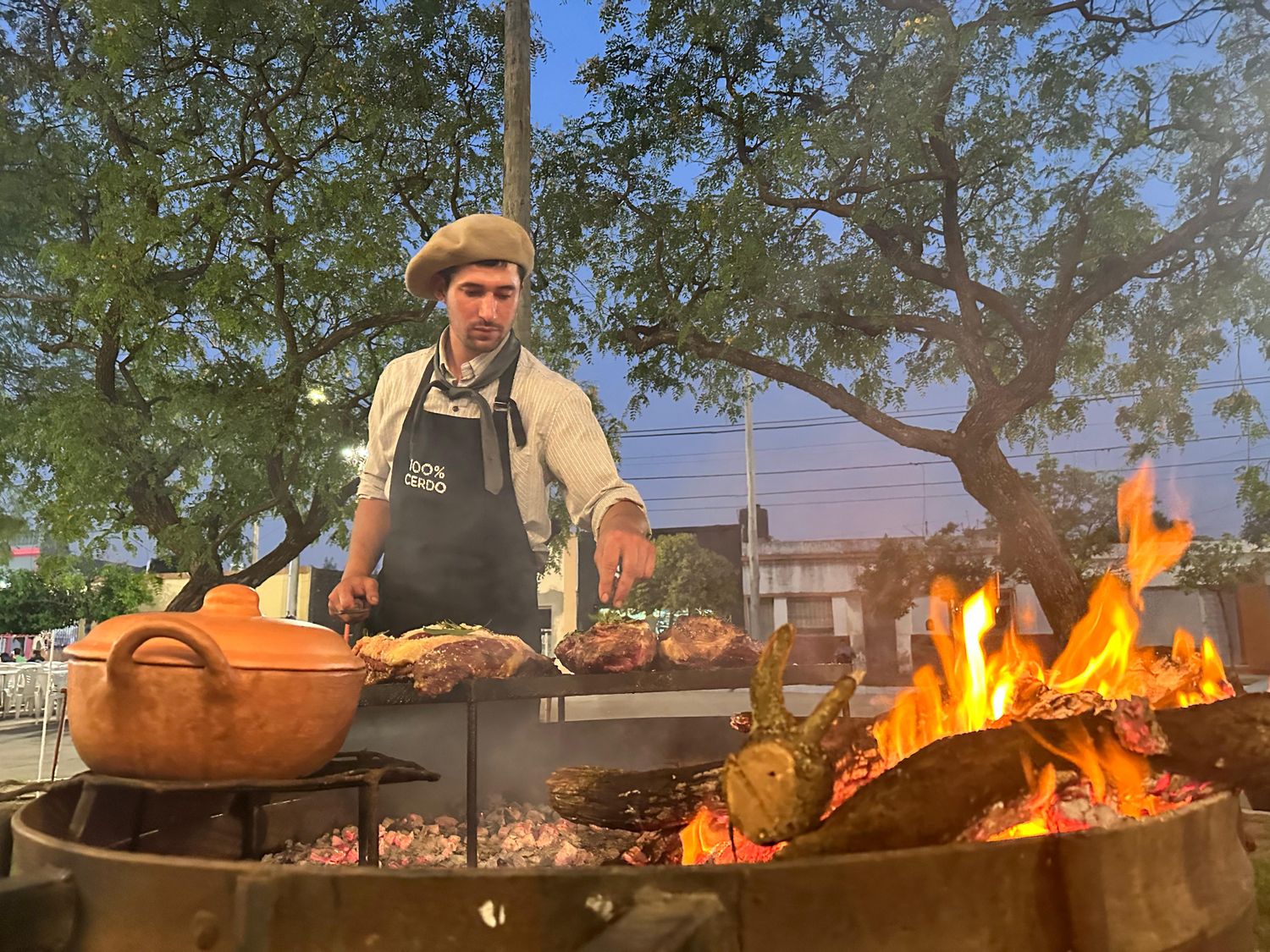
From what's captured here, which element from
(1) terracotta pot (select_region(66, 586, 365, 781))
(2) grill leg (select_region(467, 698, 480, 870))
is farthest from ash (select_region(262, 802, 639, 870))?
(1) terracotta pot (select_region(66, 586, 365, 781))

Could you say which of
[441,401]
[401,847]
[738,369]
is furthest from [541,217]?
[401,847]

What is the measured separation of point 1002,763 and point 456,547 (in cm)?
345

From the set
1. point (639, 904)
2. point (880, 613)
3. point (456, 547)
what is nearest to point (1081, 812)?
point (639, 904)

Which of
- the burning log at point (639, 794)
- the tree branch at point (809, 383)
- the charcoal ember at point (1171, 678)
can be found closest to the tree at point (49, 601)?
the tree branch at point (809, 383)

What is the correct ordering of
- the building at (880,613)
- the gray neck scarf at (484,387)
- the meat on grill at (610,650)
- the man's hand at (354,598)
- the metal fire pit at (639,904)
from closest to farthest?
the metal fire pit at (639,904) < the meat on grill at (610,650) < the man's hand at (354,598) < the gray neck scarf at (484,387) < the building at (880,613)

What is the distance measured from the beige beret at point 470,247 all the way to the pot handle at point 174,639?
3.52m

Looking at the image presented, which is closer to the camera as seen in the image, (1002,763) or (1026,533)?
(1002,763)

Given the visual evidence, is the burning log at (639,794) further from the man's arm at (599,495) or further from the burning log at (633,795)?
the man's arm at (599,495)

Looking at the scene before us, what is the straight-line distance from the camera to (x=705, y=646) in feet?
11.5

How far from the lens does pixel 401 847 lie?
355 cm

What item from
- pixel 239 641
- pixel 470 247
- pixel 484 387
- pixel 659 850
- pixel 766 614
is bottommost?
pixel 766 614

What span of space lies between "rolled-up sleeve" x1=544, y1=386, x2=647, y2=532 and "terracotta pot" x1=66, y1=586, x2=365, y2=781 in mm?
2873

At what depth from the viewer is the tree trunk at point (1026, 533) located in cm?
889

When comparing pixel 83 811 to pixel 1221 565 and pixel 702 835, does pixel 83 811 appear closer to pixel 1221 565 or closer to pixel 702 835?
pixel 702 835
